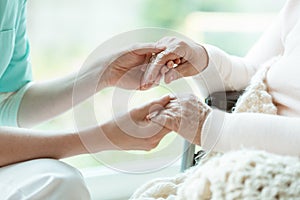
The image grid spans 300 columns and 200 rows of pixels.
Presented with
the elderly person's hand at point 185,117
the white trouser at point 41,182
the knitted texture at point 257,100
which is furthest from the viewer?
the knitted texture at point 257,100

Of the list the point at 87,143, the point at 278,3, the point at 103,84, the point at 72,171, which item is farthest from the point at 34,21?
the point at 278,3

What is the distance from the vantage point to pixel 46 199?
887 millimetres

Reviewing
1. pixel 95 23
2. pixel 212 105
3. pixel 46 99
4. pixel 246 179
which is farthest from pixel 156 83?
pixel 95 23

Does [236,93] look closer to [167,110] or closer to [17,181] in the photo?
[167,110]

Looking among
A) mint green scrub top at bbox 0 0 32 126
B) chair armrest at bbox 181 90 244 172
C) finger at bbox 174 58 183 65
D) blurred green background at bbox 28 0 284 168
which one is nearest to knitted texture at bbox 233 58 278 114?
chair armrest at bbox 181 90 244 172

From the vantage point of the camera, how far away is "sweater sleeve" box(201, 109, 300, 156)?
97 cm

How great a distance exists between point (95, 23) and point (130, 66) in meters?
0.60

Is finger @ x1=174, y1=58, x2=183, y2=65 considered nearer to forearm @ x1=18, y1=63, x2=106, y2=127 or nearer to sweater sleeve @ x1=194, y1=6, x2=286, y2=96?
sweater sleeve @ x1=194, y1=6, x2=286, y2=96

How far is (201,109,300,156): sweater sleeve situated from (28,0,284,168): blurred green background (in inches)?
25.2

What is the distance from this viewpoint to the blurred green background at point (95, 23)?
164 cm

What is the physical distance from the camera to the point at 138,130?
42.1 inches

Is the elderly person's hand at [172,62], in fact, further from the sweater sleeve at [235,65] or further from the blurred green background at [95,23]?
the blurred green background at [95,23]

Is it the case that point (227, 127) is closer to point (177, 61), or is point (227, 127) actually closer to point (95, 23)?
point (177, 61)

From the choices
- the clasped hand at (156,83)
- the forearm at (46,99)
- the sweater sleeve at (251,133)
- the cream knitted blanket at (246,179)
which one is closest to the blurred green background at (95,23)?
the forearm at (46,99)
